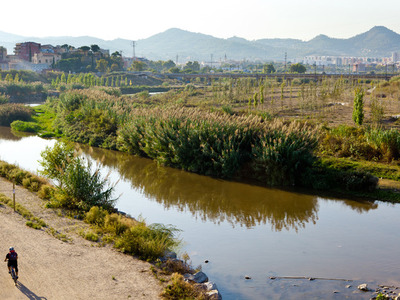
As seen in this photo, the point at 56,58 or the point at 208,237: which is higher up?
the point at 56,58

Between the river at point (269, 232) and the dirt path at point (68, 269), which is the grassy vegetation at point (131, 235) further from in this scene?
the river at point (269, 232)

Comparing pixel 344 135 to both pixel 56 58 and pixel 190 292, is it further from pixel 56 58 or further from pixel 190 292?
pixel 56 58

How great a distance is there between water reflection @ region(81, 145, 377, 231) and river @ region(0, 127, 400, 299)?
0.04 m

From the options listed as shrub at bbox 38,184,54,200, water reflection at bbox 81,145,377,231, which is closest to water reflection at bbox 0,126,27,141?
water reflection at bbox 81,145,377,231

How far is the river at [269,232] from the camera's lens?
12.5 m

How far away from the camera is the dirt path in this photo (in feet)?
35.1

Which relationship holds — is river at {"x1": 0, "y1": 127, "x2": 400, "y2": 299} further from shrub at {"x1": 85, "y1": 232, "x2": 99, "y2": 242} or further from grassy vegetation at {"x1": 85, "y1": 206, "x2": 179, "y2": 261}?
shrub at {"x1": 85, "y1": 232, "x2": 99, "y2": 242}

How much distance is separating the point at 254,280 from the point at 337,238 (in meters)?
4.60

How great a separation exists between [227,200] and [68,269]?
32.4ft

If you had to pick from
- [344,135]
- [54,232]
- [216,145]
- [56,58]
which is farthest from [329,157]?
[56,58]

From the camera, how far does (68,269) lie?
11.8 m

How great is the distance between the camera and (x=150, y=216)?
18.5 m

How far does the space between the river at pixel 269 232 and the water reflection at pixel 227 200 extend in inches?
1.5

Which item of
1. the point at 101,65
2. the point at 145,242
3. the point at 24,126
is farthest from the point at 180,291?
the point at 101,65
